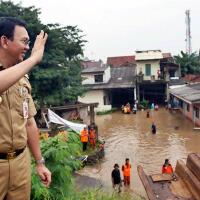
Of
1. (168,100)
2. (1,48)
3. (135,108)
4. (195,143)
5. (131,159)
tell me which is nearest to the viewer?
(1,48)

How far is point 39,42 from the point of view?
2629 mm

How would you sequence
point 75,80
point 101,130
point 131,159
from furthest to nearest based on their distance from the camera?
point 101,130, point 75,80, point 131,159

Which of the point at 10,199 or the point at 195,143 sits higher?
the point at 10,199

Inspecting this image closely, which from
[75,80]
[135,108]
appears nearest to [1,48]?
[75,80]

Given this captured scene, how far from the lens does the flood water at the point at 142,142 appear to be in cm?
1467

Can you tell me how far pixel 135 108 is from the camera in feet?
109

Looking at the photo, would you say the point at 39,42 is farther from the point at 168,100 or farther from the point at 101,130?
the point at 168,100

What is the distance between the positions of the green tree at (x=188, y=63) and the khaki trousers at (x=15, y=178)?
134 ft

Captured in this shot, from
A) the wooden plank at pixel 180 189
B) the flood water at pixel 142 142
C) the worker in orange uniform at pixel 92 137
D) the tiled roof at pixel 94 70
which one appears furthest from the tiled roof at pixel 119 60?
the wooden plank at pixel 180 189

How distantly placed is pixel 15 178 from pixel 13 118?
43cm

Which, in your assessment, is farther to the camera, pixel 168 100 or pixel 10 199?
pixel 168 100

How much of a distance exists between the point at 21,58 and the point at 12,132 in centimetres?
52

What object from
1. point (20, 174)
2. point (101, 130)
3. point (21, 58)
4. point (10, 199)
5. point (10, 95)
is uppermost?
point (21, 58)

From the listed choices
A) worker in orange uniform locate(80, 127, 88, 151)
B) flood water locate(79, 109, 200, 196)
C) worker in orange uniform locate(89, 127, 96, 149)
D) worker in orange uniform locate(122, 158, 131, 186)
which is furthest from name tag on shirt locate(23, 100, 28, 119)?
worker in orange uniform locate(89, 127, 96, 149)
